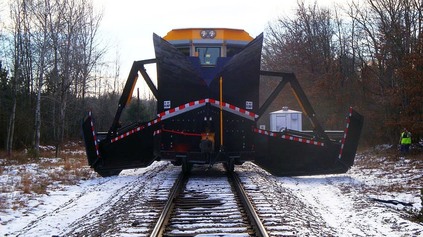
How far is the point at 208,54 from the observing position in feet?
43.7

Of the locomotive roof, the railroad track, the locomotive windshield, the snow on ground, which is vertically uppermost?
the locomotive roof

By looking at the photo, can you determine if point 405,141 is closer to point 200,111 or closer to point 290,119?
point 290,119

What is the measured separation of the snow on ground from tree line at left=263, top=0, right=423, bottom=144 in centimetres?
834

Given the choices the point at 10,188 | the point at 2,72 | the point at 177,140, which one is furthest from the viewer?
the point at 2,72

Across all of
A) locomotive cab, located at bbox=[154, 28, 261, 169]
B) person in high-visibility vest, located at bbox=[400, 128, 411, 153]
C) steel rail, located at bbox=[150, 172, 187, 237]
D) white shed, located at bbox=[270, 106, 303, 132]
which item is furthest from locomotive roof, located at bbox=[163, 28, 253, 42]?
white shed, located at bbox=[270, 106, 303, 132]

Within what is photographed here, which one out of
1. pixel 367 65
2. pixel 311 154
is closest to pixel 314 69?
pixel 367 65

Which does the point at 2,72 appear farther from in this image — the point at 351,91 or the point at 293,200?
the point at 293,200

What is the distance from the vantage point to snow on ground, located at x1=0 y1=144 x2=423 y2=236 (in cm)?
765

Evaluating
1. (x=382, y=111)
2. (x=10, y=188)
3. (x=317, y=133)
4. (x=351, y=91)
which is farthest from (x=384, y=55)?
(x=10, y=188)

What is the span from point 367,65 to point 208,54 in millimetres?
21509

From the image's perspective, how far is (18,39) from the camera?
2959 cm

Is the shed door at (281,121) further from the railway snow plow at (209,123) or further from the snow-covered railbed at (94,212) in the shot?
the snow-covered railbed at (94,212)

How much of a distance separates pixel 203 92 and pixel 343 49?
30475mm

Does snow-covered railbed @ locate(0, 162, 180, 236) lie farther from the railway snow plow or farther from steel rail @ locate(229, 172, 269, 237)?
steel rail @ locate(229, 172, 269, 237)
